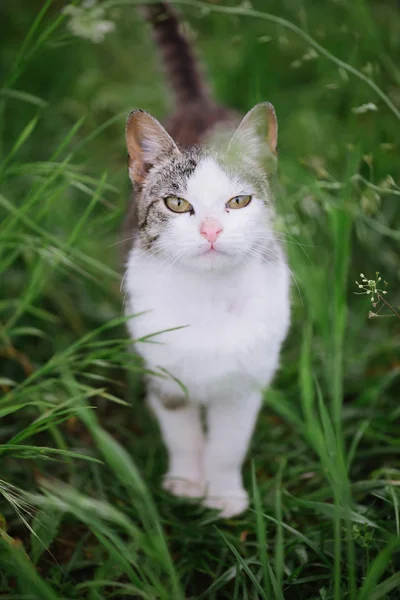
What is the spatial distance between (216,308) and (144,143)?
469mm

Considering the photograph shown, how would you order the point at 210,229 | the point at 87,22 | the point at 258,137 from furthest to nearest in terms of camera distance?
the point at 87,22
the point at 258,137
the point at 210,229

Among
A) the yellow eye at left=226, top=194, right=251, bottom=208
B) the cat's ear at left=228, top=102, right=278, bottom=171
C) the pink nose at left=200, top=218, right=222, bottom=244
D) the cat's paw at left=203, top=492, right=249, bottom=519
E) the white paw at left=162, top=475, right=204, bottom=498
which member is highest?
the cat's ear at left=228, top=102, right=278, bottom=171

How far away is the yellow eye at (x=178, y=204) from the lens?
135cm

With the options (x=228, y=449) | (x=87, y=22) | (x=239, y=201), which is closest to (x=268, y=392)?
(x=228, y=449)

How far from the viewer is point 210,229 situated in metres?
1.26

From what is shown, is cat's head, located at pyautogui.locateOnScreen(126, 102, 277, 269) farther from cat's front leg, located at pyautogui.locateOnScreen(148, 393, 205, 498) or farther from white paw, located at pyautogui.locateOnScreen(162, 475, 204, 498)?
white paw, located at pyautogui.locateOnScreen(162, 475, 204, 498)

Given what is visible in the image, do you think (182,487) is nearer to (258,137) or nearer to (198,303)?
(198,303)

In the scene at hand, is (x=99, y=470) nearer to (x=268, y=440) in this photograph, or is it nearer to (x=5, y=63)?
(x=268, y=440)

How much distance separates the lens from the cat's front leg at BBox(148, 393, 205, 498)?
5.57 ft

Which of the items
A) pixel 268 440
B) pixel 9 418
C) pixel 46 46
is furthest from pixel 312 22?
pixel 9 418

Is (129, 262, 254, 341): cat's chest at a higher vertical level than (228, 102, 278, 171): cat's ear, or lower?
lower

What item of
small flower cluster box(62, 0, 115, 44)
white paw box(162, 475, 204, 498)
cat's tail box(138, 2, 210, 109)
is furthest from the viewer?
cat's tail box(138, 2, 210, 109)

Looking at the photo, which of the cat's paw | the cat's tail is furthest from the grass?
the cat's tail

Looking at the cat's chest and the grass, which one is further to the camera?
the cat's chest
